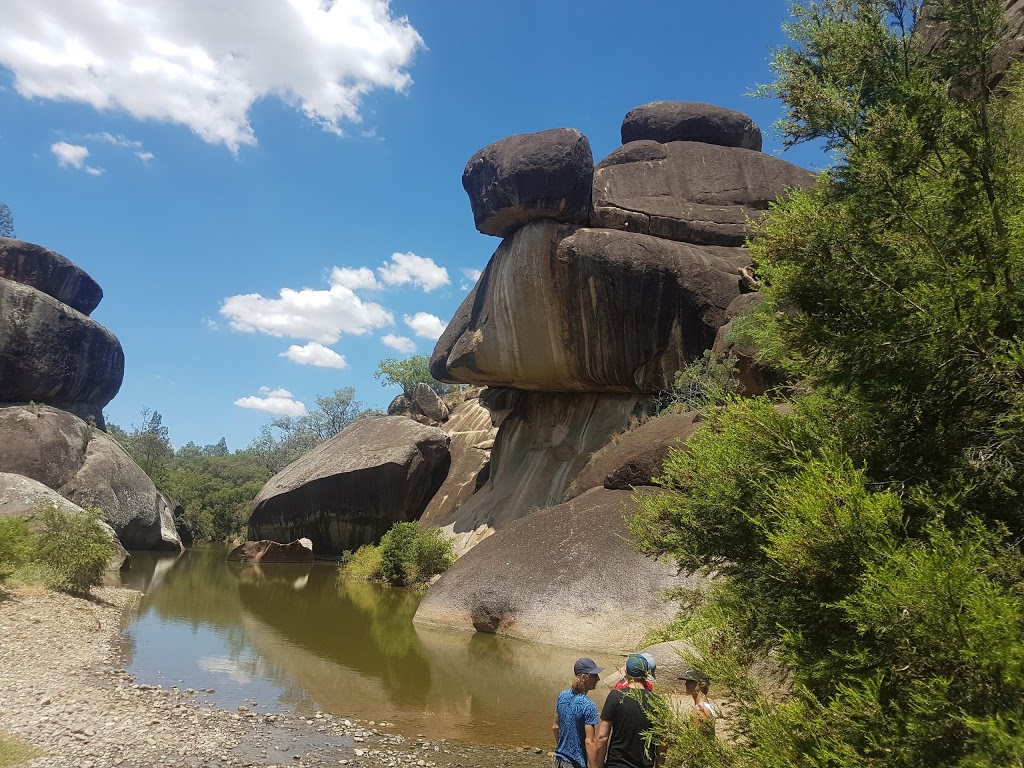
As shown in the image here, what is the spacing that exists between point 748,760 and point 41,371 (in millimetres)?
37383

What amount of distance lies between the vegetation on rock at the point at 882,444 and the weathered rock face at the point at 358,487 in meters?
23.9

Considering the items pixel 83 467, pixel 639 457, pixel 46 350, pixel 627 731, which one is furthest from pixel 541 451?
pixel 46 350

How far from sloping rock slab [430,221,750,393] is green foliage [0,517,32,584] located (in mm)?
13034

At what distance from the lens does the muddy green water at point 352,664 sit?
927 cm

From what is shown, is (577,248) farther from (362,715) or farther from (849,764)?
(849,764)

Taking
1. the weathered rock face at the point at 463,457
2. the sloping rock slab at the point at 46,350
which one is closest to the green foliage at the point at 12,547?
the weathered rock face at the point at 463,457

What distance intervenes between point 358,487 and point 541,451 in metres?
8.77

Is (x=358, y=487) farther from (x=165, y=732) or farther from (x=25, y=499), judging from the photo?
(x=165, y=732)

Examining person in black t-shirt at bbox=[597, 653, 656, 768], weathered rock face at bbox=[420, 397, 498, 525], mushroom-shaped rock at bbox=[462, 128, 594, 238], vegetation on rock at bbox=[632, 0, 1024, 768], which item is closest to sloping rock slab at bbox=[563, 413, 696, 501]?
mushroom-shaped rock at bbox=[462, 128, 594, 238]

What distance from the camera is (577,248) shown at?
2117 centimetres

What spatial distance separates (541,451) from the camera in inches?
987

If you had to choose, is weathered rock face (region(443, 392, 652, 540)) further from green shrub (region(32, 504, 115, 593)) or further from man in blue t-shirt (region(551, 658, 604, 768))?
man in blue t-shirt (region(551, 658, 604, 768))

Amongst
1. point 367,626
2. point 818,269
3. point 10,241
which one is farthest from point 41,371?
point 818,269

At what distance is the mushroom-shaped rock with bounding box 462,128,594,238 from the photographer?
21.4m
